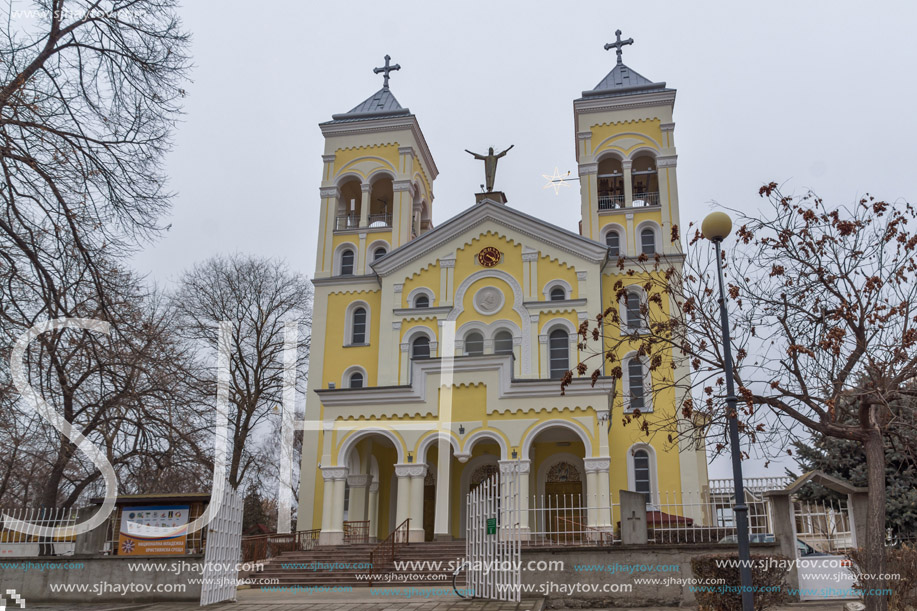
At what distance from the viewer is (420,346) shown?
88.7 ft

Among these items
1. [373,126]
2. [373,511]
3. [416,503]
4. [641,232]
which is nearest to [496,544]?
[416,503]

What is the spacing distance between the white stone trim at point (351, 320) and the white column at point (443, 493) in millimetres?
7052

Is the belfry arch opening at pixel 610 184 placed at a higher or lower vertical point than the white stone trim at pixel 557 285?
higher

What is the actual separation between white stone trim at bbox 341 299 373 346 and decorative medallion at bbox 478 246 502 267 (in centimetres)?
471

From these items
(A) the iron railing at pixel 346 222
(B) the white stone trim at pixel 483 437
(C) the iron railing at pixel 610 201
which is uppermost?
(C) the iron railing at pixel 610 201

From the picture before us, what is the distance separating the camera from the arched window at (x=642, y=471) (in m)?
24.6

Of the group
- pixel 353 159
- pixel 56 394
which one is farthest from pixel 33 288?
pixel 353 159

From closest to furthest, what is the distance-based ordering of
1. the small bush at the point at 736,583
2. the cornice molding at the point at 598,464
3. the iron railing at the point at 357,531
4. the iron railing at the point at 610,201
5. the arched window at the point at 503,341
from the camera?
1. the small bush at the point at 736,583
2. the cornice molding at the point at 598,464
3. the iron railing at the point at 357,531
4. the arched window at the point at 503,341
5. the iron railing at the point at 610,201

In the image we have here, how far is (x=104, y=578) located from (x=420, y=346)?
46.9 feet

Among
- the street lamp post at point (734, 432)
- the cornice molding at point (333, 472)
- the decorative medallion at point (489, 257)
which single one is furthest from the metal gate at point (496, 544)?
the decorative medallion at point (489, 257)

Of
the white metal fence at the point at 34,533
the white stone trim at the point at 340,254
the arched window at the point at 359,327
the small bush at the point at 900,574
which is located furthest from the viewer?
the white stone trim at the point at 340,254

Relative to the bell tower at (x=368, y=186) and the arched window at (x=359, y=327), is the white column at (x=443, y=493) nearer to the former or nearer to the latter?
the arched window at (x=359, y=327)

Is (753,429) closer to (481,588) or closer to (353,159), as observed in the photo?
(481,588)

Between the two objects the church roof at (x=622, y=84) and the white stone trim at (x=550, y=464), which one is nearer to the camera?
the white stone trim at (x=550, y=464)
